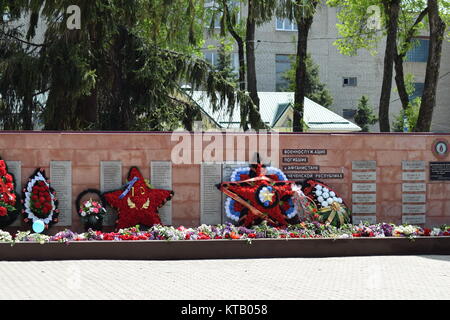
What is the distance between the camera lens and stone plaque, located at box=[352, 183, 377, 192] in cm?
1379

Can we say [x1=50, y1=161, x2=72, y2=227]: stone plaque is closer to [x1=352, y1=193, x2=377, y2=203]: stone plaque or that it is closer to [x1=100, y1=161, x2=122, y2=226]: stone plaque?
[x1=100, y1=161, x2=122, y2=226]: stone plaque

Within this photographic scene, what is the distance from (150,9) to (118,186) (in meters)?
5.52

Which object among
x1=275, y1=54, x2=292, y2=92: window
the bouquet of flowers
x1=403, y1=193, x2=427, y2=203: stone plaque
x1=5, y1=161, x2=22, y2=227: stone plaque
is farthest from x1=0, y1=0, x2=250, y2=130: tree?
x1=275, y1=54, x2=292, y2=92: window

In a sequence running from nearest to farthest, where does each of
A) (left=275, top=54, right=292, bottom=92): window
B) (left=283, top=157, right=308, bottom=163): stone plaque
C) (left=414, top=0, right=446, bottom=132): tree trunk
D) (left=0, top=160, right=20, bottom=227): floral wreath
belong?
(left=0, top=160, right=20, bottom=227): floral wreath, (left=283, top=157, right=308, bottom=163): stone plaque, (left=414, top=0, right=446, bottom=132): tree trunk, (left=275, top=54, right=292, bottom=92): window

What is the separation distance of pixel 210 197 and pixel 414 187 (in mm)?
4244

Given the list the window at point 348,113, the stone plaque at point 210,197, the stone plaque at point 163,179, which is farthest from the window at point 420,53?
the stone plaque at point 163,179

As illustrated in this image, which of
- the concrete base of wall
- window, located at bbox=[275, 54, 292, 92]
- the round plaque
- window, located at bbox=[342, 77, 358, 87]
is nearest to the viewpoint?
the concrete base of wall

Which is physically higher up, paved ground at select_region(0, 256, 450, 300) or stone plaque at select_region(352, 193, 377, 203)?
stone plaque at select_region(352, 193, 377, 203)

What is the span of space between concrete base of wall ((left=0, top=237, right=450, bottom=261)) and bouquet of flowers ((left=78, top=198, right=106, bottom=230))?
51.5 inches

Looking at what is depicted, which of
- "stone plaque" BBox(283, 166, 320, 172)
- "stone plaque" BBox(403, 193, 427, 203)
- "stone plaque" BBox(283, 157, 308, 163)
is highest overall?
"stone plaque" BBox(283, 157, 308, 163)

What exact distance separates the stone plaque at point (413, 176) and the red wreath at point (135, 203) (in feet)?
16.6

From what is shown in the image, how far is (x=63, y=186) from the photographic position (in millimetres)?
12797

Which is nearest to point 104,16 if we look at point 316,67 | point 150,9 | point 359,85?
point 150,9
